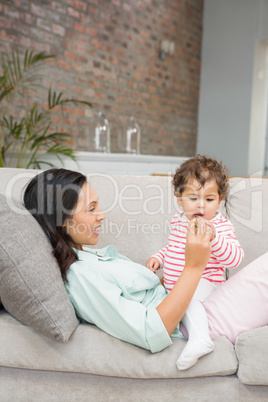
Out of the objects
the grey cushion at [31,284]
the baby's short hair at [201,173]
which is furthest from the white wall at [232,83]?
the grey cushion at [31,284]

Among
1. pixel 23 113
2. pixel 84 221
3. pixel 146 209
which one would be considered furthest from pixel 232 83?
pixel 84 221

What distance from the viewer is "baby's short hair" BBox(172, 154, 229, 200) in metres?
1.71

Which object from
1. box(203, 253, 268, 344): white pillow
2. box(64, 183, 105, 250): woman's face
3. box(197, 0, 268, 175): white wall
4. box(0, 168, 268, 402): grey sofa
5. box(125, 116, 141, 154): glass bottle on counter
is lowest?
box(0, 168, 268, 402): grey sofa

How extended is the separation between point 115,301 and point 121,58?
14.2 feet

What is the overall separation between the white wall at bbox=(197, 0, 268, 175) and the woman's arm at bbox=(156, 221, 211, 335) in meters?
4.97

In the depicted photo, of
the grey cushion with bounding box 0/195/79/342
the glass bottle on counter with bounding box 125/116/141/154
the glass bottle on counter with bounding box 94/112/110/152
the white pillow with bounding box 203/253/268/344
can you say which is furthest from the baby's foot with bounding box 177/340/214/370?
the glass bottle on counter with bounding box 125/116/141/154

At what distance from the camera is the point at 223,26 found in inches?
250

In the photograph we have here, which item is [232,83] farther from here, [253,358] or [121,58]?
[253,358]

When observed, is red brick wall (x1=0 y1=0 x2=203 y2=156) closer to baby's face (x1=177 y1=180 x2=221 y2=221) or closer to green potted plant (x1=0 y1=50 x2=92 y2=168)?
green potted plant (x1=0 y1=50 x2=92 y2=168)

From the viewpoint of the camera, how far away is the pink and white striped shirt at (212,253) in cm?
159

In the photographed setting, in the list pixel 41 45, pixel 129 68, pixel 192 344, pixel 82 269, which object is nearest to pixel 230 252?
pixel 192 344

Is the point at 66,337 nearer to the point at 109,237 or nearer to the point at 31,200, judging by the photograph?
the point at 31,200

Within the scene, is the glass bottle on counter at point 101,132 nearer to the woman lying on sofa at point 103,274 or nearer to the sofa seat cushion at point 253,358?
the woman lying on sofa at point 103,274

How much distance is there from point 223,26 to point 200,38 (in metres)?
0.35
